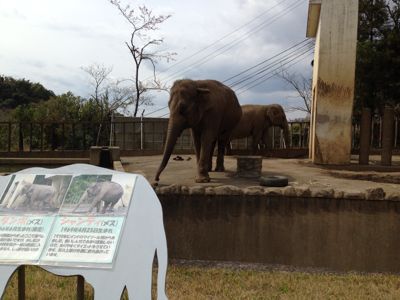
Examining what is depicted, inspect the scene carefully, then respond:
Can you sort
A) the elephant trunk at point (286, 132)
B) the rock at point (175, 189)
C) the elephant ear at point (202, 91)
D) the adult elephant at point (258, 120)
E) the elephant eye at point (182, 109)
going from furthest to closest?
the elephant trunk at point (286, 132) → the adult elephant at point (258, 120) → the elephant ear at point (202, 91) → the elephant eye at point (182, 109) → the rock at point (175, 189)

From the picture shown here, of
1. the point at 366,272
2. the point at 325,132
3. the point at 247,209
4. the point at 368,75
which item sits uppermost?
the point at 368,75

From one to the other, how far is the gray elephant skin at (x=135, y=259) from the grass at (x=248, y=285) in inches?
59.0

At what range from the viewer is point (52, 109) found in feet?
72.8

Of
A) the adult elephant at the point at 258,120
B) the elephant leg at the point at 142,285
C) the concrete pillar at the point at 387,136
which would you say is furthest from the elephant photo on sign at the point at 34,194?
the adult elephant at the point at 258,120

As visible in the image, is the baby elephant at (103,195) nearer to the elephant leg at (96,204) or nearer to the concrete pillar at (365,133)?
the elephant leg at (96,204)

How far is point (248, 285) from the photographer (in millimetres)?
5152

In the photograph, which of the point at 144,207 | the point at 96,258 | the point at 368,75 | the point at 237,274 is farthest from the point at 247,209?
the point at 368,75

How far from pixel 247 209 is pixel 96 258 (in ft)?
11.9

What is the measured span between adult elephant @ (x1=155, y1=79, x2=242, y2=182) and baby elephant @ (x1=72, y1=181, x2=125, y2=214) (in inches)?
170

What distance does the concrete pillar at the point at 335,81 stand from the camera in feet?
34.9

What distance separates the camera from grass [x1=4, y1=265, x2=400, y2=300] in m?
4.78

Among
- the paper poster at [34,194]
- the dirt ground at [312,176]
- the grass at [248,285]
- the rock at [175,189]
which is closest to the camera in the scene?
the paper poster at [34,194]

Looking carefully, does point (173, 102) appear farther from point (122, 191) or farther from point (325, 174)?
point (122, 191)

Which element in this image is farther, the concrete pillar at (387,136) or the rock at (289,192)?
the concrete pillar at (387,136)
